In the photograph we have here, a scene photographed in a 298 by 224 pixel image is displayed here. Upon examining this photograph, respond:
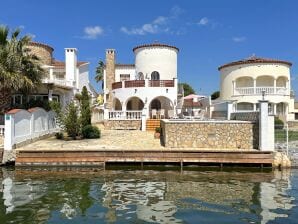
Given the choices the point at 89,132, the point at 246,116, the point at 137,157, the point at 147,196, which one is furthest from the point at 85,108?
the point at 147,196

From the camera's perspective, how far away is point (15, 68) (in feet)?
68.0

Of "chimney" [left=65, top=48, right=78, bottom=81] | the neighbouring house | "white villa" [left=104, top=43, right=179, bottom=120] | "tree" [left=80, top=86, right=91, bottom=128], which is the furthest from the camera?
"chimney" [left=65, top=48, right=78, bottom=81]

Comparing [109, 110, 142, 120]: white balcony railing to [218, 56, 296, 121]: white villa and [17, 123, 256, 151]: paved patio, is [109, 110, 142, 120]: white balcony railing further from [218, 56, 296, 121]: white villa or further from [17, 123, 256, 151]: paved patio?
[218, 56, 296, 121]: white villa

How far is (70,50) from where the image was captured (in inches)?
1318

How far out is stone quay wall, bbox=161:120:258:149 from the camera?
19.1m

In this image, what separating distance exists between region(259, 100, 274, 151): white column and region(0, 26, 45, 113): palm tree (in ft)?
44.7

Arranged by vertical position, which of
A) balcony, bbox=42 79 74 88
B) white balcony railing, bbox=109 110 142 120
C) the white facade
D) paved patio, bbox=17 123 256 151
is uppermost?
the white facade

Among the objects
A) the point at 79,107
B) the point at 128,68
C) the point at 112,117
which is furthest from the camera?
the point at 128,68

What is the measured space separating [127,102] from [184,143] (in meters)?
14.9

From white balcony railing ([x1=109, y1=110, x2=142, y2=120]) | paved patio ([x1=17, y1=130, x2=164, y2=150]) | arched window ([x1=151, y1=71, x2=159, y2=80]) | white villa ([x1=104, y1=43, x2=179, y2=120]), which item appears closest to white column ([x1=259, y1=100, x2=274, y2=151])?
paved patio ([x1=17, y1=130, x2=164, y2=150])

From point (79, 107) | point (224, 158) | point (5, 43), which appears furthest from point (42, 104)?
point (224, 158)

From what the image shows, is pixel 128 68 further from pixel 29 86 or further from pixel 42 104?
pixel 29 86

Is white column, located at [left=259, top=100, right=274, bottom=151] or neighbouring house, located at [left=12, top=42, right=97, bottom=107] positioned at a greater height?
neighbouring house, located at [left=12, top=42, right=97, bottom=107]

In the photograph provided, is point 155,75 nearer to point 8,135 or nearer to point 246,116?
point 246,116
